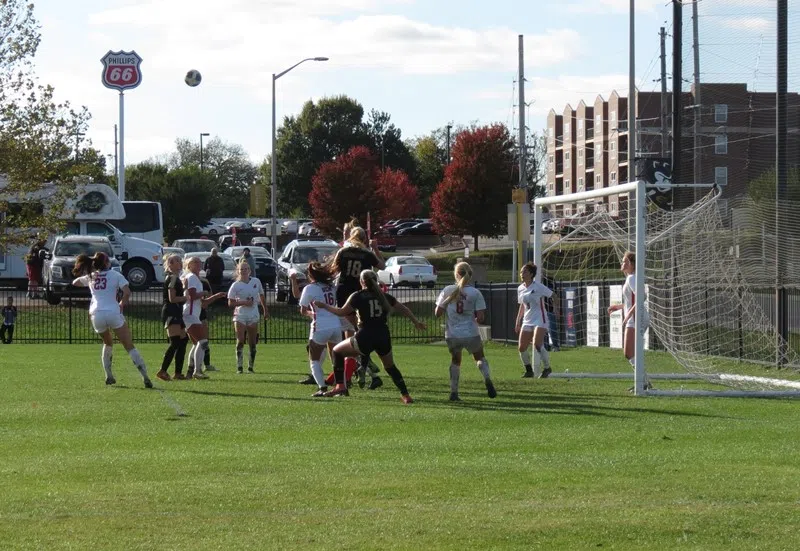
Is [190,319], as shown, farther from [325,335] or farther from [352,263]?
[352,263]

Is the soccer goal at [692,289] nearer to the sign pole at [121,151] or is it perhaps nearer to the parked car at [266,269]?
the parked car at [266,269]

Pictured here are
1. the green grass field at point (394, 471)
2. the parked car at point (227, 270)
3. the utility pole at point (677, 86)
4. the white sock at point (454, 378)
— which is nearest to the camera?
the green grass field at point (394, 471)

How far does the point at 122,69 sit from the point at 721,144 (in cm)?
3395

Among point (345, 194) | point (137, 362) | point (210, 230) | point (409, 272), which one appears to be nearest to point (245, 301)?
point (137, 362)

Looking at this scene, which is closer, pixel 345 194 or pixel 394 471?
pixel 394 471

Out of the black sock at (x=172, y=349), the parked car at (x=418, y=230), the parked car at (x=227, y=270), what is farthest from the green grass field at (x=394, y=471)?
the parked car at (x=418, y=230)

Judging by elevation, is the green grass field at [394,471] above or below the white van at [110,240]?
below

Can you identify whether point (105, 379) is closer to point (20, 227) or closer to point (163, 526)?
point (163, 526)

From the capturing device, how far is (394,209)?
297 feet

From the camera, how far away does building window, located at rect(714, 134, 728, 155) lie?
Answer: 37.7 meters

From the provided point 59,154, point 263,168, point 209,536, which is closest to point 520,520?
point 209,536

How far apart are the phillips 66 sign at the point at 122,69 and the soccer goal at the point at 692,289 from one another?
133ft

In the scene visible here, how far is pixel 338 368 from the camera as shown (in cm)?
1605

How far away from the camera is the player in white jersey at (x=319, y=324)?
16234mm
